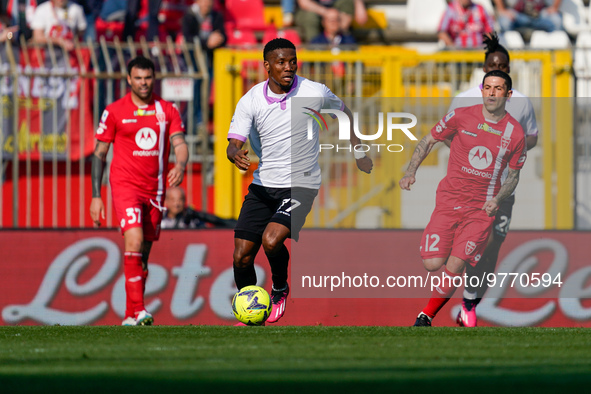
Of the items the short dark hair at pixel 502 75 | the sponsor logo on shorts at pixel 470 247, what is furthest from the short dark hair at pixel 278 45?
the sponsor logo on shorts at pixel 470 247

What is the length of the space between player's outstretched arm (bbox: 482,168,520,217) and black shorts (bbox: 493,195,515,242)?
7cm

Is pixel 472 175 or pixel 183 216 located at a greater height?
pixel 472 175

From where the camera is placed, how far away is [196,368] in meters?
5.09

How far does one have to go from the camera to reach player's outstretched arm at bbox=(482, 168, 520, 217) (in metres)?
8.45

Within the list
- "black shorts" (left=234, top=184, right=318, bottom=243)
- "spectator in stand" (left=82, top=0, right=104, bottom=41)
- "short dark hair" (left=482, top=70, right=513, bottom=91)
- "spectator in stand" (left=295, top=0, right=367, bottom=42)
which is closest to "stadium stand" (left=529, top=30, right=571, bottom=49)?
"spectator in stand" (left=295, top=0, right=367, bottom=42)

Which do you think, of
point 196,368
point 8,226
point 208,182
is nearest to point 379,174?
point 208,182

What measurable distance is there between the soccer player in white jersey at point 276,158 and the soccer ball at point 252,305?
0.31 m

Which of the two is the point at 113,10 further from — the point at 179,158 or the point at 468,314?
the point at 468,314

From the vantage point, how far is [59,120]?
1068 cm

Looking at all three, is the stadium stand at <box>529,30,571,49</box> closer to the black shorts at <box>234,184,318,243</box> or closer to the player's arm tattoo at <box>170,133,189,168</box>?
the player's arm tattoo at <box>170,133,189,168</box>

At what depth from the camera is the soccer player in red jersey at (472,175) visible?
840cm

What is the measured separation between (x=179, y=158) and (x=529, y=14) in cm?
775

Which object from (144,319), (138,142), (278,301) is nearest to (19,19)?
(138,142)

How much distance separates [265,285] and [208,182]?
1.56 meters
